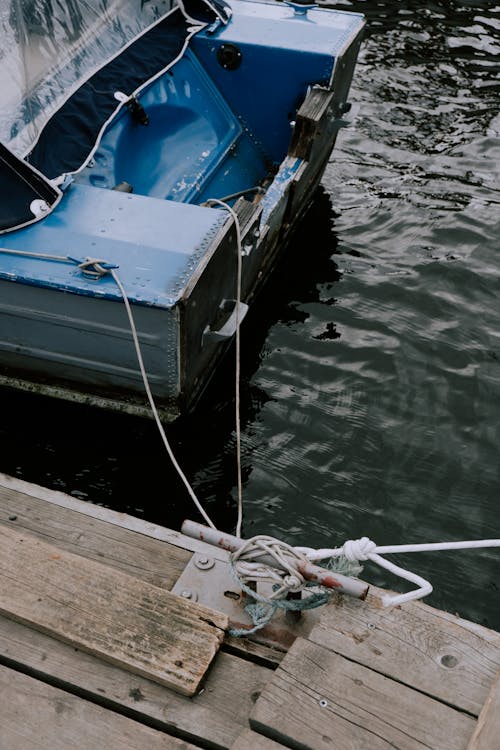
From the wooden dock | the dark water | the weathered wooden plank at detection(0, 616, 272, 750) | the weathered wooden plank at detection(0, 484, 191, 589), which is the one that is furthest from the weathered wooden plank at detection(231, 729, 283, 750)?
the dark water

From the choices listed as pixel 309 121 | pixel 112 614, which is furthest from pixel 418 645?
pixel 309 121

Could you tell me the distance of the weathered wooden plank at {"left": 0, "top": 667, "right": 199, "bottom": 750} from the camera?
6.84ft

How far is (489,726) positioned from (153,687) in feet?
3.19

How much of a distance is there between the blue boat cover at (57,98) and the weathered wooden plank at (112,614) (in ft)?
7.65

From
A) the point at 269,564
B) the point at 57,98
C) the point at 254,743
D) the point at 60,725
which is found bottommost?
the point at 60,725

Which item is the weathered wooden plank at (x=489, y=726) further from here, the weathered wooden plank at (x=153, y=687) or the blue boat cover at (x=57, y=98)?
the blue boat cover at (x=57, y=98)

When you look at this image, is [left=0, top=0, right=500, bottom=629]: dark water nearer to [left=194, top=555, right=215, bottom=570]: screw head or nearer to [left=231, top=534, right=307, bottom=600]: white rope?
[left=194, top=555, right=215, bottom=570]: screw head

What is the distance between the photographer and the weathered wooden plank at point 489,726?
6.33 ft

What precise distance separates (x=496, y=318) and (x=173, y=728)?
4720mm

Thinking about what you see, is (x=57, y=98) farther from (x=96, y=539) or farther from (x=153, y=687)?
(x=153, y=687)

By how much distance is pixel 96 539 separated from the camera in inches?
109

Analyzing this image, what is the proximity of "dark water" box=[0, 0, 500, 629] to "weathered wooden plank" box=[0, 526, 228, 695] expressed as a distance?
1.97 meters

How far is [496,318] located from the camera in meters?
6.00

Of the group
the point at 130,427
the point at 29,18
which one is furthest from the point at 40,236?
the point at 29,18
